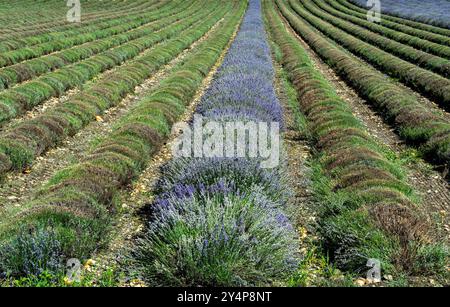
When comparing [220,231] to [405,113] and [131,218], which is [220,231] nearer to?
[131,218]

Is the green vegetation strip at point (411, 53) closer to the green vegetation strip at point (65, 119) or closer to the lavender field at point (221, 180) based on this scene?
the lavender field at point (221, 180)

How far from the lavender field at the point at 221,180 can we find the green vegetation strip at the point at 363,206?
0.09ft

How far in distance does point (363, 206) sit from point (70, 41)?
21627mm

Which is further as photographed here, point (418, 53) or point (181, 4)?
point (181, 4)

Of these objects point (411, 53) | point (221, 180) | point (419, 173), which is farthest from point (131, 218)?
point (411, 53)

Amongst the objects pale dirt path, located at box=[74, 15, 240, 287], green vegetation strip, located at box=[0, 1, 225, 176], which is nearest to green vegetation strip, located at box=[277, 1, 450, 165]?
pale dirt path, located at box=[74, 15, 240, 287]

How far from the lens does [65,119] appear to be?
39.8ft

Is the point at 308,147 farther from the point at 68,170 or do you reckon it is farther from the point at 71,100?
the point at 71,100

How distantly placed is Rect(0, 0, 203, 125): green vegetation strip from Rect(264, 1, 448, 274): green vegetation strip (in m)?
8.15

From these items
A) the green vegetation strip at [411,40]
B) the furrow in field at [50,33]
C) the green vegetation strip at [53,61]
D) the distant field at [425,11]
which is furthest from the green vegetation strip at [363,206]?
the distant field at [425,11]

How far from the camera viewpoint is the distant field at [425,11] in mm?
41116
